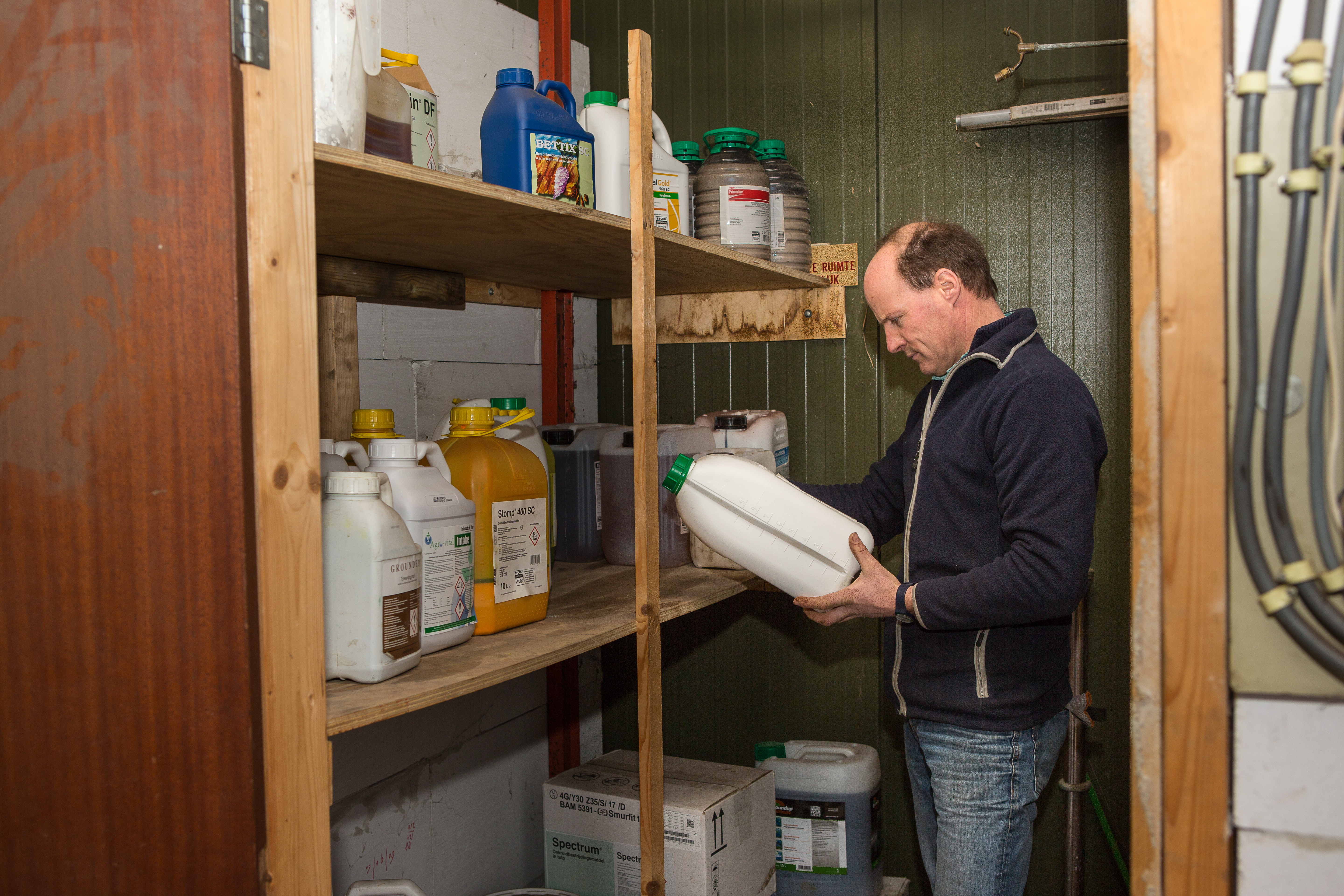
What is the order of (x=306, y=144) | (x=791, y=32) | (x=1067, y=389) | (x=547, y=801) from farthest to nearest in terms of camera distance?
(x=791, y=32) → (x=547, y=801) → (x=1067, y=389) → (x=306, y=144)

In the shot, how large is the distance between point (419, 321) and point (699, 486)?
0.77 metres

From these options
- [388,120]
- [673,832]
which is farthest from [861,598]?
[388,120]

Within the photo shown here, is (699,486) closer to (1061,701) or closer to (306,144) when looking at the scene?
(1061,701)

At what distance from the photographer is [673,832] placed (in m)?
1.83

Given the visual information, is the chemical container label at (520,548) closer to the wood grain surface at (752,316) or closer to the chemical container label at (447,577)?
the chemical container label at (447,577)

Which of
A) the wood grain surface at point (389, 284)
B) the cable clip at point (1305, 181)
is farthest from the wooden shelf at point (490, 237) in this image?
the cable clip at point (1305, 181)

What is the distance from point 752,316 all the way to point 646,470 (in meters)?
1.08

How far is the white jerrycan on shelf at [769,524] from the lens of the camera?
1716 millimetres

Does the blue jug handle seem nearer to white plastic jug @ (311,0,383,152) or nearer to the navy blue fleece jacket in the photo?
white plastic jug @ (311,0,383,152)

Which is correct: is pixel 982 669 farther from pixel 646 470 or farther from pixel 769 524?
pixel 646 470

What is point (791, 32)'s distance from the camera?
2434mm

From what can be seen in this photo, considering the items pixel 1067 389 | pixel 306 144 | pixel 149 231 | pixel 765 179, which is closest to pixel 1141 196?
pixel 1067 389

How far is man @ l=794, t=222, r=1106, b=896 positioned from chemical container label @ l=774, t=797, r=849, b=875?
381 mm

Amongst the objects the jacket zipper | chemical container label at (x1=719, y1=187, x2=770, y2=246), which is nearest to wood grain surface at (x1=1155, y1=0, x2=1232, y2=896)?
the jacket zipper
